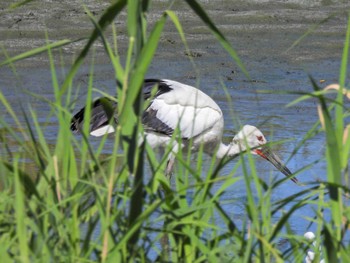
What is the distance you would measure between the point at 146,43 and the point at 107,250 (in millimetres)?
569

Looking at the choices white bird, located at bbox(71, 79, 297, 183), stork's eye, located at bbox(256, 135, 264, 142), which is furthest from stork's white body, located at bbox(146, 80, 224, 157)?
stork's eye, located at bbox(256, 135, 264, 142)

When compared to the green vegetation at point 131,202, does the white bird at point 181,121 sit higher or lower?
lower

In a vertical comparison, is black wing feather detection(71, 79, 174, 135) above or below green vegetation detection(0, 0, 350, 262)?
below

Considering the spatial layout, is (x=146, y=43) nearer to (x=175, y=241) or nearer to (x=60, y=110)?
(x=60, y=110)

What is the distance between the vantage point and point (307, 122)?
316 inches

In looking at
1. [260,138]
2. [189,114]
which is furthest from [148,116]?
[260,138]

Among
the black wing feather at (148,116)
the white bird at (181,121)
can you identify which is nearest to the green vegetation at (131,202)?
the black wing feather at (148,116)

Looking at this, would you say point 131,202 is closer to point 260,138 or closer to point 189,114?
point 260,138

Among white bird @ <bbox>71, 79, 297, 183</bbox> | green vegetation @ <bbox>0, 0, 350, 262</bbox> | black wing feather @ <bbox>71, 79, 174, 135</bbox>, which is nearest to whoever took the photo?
green vegetation @ <bbox>0, 0, 350, 262</bbox>

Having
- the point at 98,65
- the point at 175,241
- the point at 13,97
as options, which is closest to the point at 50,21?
the point at 98,65

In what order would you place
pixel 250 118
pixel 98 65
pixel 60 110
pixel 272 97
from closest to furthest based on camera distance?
pixel 60 110, pixel 250 118, pixel 272 97, pixel 98 65

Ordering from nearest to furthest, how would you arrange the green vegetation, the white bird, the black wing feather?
the green vegetation → the black wing feather → the white bird

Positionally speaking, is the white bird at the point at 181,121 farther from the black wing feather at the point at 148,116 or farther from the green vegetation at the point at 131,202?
the green vegetation at the point at 131,202

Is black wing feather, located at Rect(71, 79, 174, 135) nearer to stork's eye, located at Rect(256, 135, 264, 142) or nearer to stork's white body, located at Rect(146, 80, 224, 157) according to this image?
stork's white body, located at Rect(146, 80, 224, 157)
